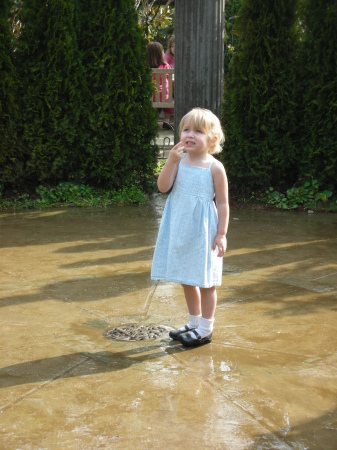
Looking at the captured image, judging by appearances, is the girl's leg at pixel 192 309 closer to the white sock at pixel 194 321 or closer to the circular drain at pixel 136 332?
the white sock at pixel 194 321

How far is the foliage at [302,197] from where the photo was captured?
7.88m

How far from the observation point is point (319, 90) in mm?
7863

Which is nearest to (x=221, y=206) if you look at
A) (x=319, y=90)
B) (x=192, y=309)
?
(x=192, y=309)

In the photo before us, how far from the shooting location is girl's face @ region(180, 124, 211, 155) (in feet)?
12.4

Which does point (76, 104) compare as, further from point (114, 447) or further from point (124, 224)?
point (114, 447)

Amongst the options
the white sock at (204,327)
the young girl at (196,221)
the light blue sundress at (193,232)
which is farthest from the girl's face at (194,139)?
the white sock at (204,327)

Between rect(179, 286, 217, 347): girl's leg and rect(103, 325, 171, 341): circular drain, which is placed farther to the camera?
rect(103, 325, 171, 341): circular drain

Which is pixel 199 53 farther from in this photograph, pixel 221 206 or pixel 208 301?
pixel 208 301

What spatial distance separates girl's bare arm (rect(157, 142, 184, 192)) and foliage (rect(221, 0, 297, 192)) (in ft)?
13.8

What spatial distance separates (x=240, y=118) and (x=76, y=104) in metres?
1.93

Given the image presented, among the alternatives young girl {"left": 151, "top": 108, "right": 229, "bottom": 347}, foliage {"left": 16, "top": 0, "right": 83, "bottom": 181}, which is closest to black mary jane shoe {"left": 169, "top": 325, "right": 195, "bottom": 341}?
young girl {"left": 151, "top": 108, "right": 229, "bottom": 347}

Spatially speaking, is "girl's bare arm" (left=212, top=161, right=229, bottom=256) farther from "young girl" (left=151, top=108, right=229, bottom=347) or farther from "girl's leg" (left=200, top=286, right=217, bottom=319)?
"girl's leg" (left=200, top=286, right=217, bottom=319)

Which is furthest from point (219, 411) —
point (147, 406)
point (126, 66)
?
point (126, 66)

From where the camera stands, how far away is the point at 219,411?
3.04m
